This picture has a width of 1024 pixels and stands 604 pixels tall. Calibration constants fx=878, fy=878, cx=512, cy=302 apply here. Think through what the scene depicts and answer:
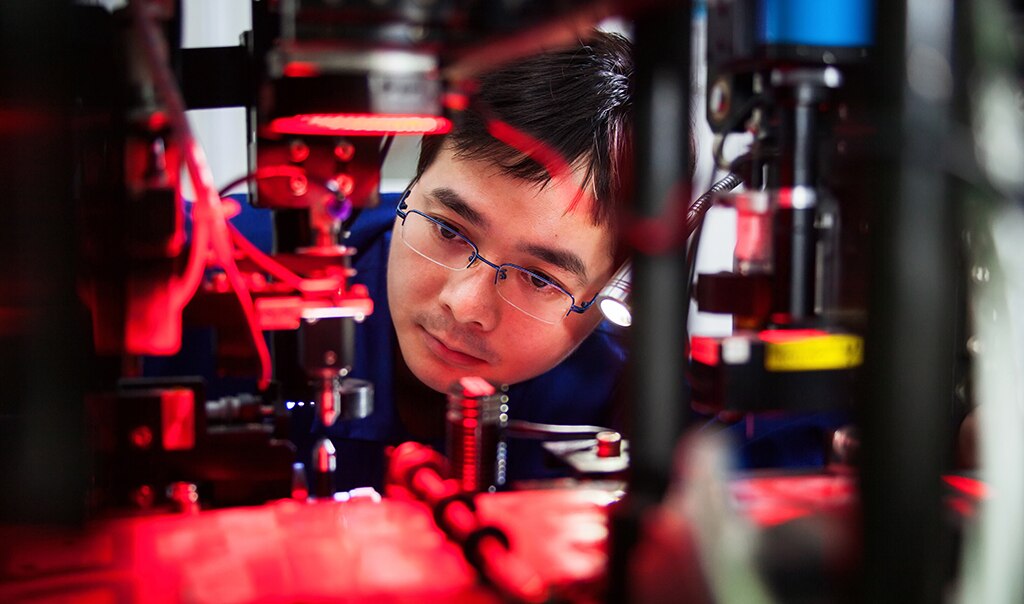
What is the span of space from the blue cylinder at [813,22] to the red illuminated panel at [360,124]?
0.34m

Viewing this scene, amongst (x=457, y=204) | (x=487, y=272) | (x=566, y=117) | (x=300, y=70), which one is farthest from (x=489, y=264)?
(x=300, y=70)

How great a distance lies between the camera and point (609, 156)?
1652 millimetres

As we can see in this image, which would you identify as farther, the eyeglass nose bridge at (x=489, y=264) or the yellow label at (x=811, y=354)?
the eyeglass nose bridge at (x=489, y=264)

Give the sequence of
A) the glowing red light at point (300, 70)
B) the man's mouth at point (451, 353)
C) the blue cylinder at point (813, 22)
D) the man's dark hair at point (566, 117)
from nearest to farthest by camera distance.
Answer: the glowing red light at point (300, 70) < the blue cylinder at point (813, 22) < the man's dark hair at point (566, 117) < the man's mouth at point (451, 353)

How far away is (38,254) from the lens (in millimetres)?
589

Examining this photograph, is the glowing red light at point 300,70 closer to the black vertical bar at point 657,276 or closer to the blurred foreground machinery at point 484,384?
the blurred foreground machinery at point 484,384

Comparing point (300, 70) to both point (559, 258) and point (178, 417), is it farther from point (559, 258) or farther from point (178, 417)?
point (559, 258)

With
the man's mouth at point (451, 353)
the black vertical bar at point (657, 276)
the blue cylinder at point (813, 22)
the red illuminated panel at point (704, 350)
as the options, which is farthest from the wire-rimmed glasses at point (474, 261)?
the black vertical bar at point (657, 276)

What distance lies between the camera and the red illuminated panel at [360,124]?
33.2 inches

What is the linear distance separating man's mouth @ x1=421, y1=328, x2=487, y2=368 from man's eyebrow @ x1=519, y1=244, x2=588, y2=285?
257mm

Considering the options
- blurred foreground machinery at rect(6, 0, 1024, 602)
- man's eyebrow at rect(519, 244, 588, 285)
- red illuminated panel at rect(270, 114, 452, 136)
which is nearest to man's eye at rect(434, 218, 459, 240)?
man's eyebrow at rect(519, 244, 588, 285)

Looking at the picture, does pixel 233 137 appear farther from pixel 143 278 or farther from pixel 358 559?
pixel 358 559

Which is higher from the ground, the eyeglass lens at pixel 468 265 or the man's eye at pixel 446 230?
the man's eye at pixel 446 230

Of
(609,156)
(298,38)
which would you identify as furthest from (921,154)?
(609,156)
